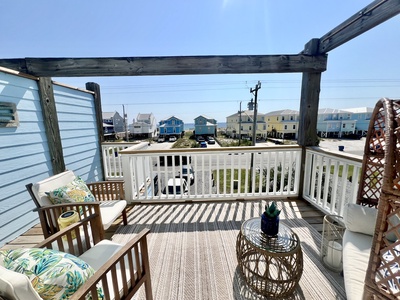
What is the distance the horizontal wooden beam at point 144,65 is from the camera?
233 centimetres

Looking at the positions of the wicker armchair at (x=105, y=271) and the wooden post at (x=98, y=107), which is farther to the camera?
the wooden post at (x=98, y=107)

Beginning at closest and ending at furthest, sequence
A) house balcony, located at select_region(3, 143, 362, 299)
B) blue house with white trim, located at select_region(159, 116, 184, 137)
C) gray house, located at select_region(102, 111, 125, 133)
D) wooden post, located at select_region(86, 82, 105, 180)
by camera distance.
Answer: house balcony, located at select_region(3, 143, 362, 299) → wooden post, located at select_region(86, 82, 105, 180) → gray house, located at select_region(102, 111, 125, 133) → blue house with white trim, located at select_region(159, 116, 184, 137)

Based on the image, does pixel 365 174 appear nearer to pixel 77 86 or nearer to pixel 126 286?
pixel 126 286

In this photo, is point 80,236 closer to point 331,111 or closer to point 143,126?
point 143,126

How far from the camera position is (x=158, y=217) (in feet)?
8.32

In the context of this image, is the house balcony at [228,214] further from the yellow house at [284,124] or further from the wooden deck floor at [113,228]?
the yellow house at [284,124]

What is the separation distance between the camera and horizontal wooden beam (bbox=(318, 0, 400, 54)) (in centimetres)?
161

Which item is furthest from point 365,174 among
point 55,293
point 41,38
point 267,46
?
point 41,38

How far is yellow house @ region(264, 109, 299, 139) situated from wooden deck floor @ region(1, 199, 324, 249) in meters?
25.9

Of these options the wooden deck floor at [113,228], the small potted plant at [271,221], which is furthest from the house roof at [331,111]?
the small potted plant at [271,221]

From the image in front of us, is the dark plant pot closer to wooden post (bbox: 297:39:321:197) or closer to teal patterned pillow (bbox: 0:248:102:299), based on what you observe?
teal patterned pillow (bbox: 0:248:102:299)

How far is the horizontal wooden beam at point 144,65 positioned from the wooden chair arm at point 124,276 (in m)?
2.09

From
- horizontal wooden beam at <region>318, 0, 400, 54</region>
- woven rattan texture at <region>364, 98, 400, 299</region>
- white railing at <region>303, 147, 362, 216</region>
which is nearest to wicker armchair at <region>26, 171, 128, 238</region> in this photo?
woven rattan texture at <region>364, 98, 400, 299</region>

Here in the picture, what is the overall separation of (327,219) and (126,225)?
2.35 m
